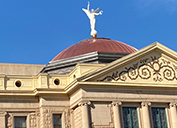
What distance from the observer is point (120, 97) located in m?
37.3

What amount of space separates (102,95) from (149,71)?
4.38 metres

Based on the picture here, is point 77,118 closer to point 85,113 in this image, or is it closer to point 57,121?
point 85,113

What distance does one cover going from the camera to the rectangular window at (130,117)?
37281 mm

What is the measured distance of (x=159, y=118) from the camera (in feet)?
125

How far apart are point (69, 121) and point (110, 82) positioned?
4451 millimetres

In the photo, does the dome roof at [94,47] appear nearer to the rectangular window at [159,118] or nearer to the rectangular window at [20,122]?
the rectangular window at [159,118]

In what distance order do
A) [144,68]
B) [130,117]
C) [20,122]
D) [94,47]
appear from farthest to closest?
[94,47] < [144,68] < [20,122] < [130,117]

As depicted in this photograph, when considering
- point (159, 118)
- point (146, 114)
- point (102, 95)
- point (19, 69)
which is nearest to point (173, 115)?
point (159, 118)

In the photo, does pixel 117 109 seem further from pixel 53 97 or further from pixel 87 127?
pixel 53 97

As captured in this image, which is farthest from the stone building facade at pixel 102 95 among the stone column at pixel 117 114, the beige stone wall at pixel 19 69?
the beige stone wall at pixel 19 69

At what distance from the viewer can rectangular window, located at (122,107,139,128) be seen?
3728cm

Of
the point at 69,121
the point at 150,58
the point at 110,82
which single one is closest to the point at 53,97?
the point at 69,121

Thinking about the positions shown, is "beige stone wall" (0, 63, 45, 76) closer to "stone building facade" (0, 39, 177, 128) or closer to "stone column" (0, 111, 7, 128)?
"stone building facade" (0, 39, 177, 128)

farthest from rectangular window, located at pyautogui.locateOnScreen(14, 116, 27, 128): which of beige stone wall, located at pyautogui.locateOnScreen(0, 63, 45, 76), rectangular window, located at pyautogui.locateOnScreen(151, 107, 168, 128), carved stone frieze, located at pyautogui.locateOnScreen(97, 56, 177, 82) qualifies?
beige stone wall, located at pyautogui.locateOnScreen(0, 63, 45, 76)
